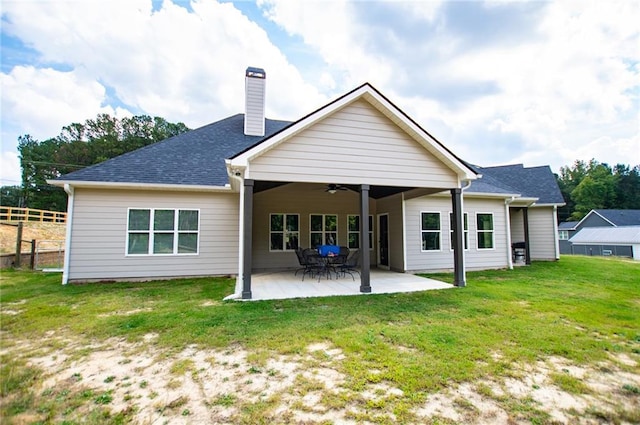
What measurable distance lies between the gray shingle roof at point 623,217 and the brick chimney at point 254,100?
137 feet

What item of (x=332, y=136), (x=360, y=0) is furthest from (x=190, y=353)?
(x=360, y=0)

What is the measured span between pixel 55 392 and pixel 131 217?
622cm

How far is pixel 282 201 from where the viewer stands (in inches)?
409

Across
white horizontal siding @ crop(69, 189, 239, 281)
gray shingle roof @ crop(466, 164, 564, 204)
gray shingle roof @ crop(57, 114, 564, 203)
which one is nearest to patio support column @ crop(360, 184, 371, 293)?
gray shingle roof @ crop(57, 114, 564, 203)

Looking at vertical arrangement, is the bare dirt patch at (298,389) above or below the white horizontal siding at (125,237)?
below

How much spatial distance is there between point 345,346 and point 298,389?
108cm

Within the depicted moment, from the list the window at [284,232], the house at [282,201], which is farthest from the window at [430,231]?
the window at [284,232]

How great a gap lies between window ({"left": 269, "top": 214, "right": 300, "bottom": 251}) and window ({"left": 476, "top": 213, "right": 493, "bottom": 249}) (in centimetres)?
664

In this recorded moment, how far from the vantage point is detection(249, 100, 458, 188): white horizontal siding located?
608cm

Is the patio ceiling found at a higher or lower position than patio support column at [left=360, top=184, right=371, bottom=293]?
higher

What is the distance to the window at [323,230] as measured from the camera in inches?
419

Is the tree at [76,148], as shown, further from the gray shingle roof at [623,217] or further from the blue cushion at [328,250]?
the gray shingle roof at [623,217]

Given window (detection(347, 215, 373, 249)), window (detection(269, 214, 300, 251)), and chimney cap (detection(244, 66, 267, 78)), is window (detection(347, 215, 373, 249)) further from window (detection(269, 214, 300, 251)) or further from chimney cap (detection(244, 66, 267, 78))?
chimney cap (detection(244, 66, 267, 78))

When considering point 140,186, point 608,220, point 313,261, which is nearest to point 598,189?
point 608,220
